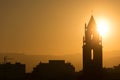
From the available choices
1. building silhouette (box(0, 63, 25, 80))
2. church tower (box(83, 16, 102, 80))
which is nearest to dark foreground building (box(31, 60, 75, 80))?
building silhouette (box(0, 63, 25, 80))

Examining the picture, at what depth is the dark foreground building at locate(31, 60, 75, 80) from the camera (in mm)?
84938

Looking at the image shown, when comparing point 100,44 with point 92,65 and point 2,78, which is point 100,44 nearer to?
point 92,65

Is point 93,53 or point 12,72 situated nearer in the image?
point 93,53

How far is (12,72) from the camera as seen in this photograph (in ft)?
334

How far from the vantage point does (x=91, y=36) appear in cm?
6325

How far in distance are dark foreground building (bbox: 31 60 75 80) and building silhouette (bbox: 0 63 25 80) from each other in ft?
10.2

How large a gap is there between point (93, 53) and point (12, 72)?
4107cm

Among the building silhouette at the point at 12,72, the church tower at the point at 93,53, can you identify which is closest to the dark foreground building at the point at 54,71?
the building silhouette at the point at 12,72

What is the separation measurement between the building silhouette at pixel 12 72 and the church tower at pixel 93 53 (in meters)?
28.7

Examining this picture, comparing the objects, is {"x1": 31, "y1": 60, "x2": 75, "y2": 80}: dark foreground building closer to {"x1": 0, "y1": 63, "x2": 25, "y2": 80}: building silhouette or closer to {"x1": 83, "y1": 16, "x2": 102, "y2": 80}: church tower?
{"x1": 0, "y1": 63, "x2": 25, "y2": 80}: building silhouette

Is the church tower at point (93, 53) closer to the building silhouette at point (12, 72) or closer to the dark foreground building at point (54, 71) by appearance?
the dark foreground building at point (54, 71)

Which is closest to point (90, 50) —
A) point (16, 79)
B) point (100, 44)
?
point (100, 44)

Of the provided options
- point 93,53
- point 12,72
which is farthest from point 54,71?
point 93,53

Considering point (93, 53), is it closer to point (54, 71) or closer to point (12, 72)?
point (54, 71)
